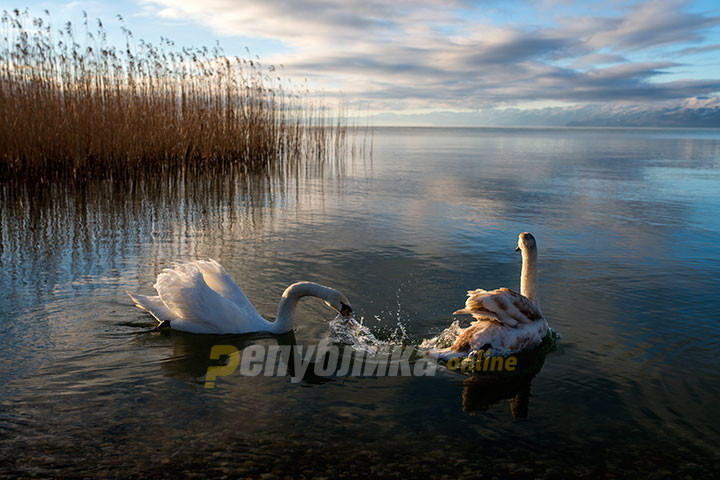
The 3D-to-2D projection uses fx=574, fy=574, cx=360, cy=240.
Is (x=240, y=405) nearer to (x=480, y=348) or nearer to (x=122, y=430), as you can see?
(x=122, y=430)

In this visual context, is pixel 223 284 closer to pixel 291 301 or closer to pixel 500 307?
pixel 291 301

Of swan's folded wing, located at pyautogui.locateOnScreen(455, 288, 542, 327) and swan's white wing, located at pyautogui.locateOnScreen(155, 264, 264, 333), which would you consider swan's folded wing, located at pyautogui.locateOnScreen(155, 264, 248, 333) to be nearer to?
swan's white wing, located at pyautogui.locateOnScreen(155, 264, 264, 333)

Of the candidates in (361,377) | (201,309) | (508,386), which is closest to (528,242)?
(508,386)

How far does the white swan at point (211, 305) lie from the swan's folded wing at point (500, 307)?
1.41m

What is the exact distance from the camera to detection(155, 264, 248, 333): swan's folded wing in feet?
20.6

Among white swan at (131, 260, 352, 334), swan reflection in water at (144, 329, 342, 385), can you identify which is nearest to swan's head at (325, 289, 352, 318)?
white swan at (131, 260, 352, 334)

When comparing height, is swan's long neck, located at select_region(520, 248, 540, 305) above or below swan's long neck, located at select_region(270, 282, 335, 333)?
above

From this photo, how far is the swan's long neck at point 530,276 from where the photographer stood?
657 centimetres

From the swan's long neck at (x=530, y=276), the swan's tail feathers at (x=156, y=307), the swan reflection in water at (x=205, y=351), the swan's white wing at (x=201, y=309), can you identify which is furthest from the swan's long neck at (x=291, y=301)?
the swan's long neck at (x=530, y=276)

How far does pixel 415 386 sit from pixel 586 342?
218 cm

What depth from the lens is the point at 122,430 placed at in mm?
4301

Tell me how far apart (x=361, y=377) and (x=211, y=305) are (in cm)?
197

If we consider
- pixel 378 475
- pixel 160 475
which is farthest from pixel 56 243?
pixel 378 475

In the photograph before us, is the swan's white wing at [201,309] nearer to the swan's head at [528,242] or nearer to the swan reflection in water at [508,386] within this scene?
the swan reflection in water at [508,386]
